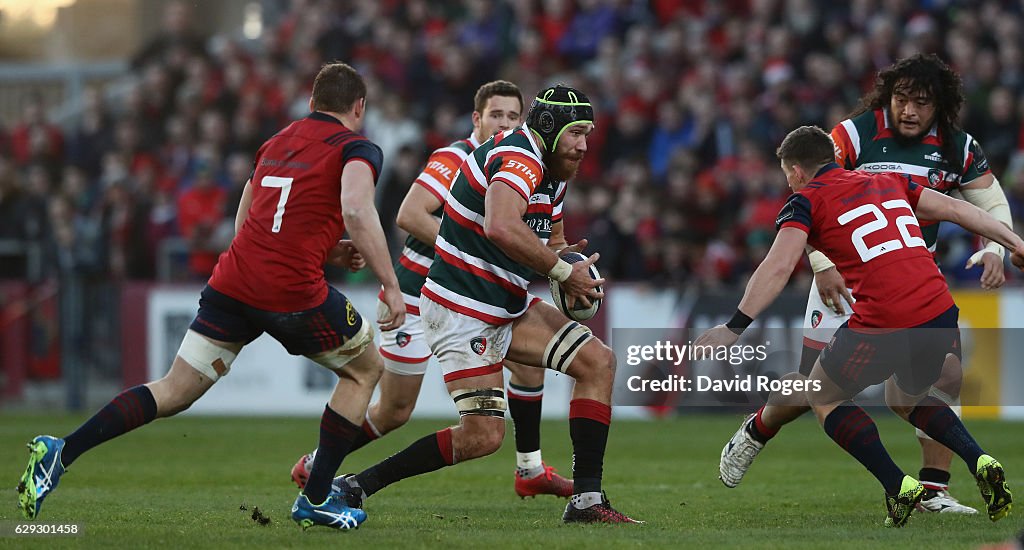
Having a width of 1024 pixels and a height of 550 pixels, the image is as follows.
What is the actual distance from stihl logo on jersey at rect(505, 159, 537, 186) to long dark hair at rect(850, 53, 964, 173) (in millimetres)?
2385

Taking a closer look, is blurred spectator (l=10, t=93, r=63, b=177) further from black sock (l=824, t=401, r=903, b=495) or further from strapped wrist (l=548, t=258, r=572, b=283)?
black sock (l=824, t=401, r=903, b=495)

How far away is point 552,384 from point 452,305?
833 centimetres

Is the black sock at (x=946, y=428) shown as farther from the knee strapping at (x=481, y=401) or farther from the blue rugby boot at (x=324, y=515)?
the blue rugby boot at (x=324, y=515)

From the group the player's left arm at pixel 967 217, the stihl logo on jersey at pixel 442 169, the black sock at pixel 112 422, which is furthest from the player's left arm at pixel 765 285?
the black sock at pixel 112 422

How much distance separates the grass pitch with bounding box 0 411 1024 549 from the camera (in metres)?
6.66

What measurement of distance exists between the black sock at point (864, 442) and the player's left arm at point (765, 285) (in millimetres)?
847

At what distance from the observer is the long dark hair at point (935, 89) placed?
8031 mm

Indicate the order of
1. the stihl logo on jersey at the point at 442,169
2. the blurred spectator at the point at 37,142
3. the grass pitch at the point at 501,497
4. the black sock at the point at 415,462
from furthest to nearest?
1. the blurred spectator at the point at 37,142
2. the stihl logo on jersey at the point at 442,169
3. the black sock at the point at 415,462
4. the grass pitch at the point at 501,497

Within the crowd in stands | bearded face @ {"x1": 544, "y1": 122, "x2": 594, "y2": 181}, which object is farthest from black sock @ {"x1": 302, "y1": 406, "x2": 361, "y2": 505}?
the crowd in stands

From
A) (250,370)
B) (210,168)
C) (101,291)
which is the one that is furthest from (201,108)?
(250,370)

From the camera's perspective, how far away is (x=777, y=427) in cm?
784

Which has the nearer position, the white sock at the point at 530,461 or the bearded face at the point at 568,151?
the bearded face at the point at 568,151

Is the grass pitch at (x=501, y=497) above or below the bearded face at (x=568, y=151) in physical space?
below

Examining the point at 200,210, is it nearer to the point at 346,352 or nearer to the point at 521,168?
the point at 346,352
